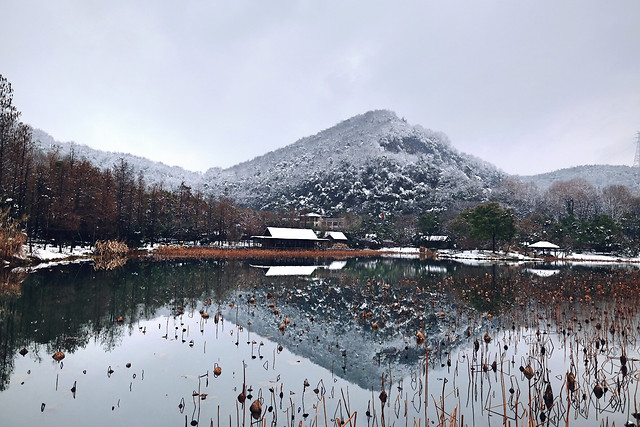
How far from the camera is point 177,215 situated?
5919cm

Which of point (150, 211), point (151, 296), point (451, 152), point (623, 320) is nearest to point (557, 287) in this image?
A: point (623, 320)

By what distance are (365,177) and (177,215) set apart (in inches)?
3479

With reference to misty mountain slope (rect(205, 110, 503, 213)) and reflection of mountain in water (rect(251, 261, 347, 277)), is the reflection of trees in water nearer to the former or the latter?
reflection of mountain in water (rect(251, 261, 347, 277))

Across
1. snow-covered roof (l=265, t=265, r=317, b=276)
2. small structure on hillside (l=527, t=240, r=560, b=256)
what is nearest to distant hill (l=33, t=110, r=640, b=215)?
small structure on hillside (l=527, t=240, r=560, b=256)

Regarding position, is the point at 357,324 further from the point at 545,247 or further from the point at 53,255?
the point at 545,247

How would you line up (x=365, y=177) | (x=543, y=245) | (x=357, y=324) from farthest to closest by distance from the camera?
(x=365, y=177)
(x=543, y=245)
(x=357, y=324)

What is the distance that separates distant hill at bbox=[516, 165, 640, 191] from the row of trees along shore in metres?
65.7

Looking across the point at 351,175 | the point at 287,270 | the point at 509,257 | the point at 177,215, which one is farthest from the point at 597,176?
the point at 287,270

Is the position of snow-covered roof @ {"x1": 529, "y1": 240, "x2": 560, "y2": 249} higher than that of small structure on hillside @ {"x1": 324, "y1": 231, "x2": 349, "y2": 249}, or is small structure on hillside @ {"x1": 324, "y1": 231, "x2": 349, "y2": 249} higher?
small structure on hillside @ {"x1": 324, "y1": 231, "x2": 349, "y2": 249}

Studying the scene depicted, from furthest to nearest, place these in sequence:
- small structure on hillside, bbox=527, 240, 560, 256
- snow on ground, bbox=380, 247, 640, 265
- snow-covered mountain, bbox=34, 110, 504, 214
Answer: snow-covered mountain, bbox=34, 110, 504, 214 < small structure on hillside, bbox=527, 240, 560, 256 < snow on ground, bbox=380, 247, 640, 265

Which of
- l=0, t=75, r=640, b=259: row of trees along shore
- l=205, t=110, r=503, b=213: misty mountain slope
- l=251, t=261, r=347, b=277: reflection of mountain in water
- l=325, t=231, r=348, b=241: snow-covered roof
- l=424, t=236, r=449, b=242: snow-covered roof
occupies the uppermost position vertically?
l=205, t=110, r=503, b=213: misty mountain slope

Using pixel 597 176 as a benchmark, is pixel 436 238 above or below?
below

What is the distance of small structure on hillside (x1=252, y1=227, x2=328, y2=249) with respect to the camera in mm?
58812

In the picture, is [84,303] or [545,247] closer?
[84,303]
